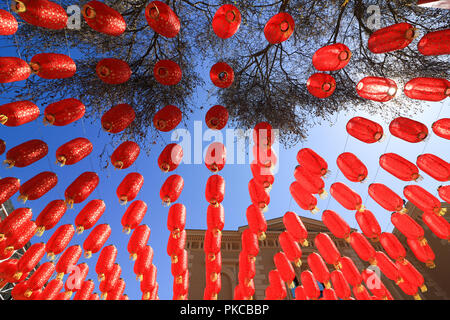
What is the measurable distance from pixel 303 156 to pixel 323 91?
1249 mm

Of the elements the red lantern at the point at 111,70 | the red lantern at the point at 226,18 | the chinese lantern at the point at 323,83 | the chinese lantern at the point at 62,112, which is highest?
the red lantern at the point at 226,18

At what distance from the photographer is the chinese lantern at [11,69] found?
9.82ft

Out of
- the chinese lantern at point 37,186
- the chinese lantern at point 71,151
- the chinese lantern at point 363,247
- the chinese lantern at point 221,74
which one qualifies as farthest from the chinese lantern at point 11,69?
the chinese lantern at point 363,247

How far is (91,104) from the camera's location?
5738 millimetres

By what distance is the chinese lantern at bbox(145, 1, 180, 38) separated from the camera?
2844mm

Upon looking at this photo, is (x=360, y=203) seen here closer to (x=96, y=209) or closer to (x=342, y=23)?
(x=342, y=23)

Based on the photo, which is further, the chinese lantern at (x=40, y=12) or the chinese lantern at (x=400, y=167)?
the chinese lantern at (x=400, y=167)

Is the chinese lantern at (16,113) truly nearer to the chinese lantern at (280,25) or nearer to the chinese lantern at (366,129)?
the chinese lantern at (280,25)

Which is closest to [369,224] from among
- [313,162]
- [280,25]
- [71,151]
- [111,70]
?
[313,162]

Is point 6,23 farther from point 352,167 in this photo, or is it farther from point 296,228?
point 296,228

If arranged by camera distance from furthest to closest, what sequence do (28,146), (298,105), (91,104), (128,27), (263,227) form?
(298,105)
(91,104)
(128,27)
(263,227)
(28,146)

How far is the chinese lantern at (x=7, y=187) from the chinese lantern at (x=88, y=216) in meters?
1.13
